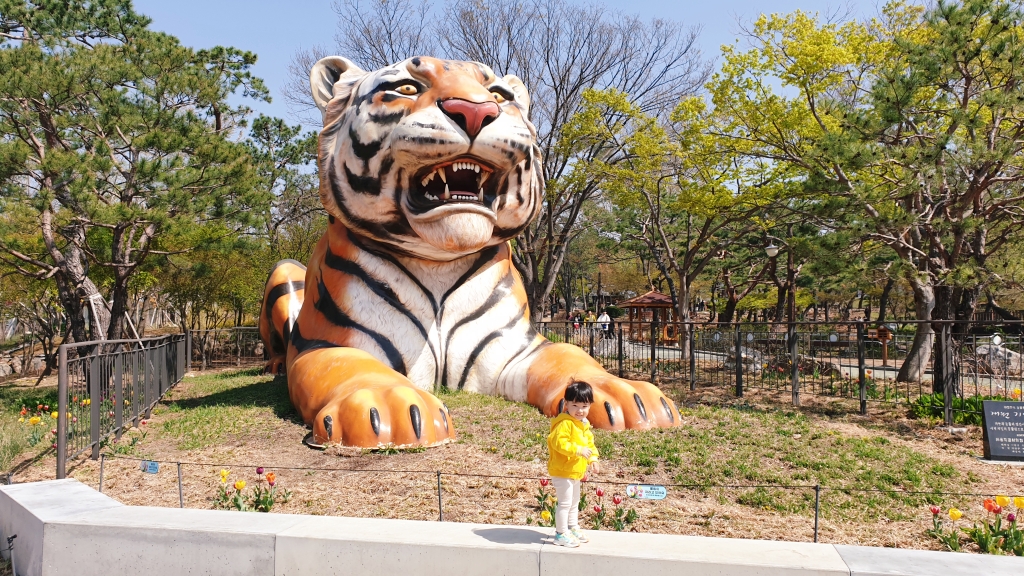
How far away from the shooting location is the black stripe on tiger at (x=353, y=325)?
18.9ft

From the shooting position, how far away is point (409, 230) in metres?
5.55

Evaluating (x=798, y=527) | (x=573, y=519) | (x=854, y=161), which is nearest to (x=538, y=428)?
(x=798, y=527)

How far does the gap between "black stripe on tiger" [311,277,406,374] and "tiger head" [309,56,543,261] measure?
2.03 ft

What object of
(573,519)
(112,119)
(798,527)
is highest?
(112,119)

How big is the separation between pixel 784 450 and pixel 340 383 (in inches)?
120

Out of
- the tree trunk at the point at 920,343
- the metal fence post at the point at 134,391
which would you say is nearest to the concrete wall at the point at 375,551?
the metal fence post at the point at 134,391

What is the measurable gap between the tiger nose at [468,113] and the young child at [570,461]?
258 cm

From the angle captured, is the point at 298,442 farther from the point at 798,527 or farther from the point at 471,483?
the point at 798,527

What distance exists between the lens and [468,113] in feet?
16.4

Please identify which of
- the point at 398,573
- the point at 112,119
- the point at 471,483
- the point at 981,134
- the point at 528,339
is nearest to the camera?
the point at 398,573

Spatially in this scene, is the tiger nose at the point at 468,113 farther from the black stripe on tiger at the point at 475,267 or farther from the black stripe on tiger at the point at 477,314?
the black stripe on tiger at the point at 477,314

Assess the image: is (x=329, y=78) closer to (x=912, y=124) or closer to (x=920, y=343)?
(x=912, y=124)

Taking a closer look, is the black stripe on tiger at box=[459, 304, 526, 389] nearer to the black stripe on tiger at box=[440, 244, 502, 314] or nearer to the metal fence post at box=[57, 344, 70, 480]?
the black stripe on tiger at box=[440, 244, 502, 314]

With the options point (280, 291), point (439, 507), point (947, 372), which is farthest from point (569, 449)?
point (280, 291)
